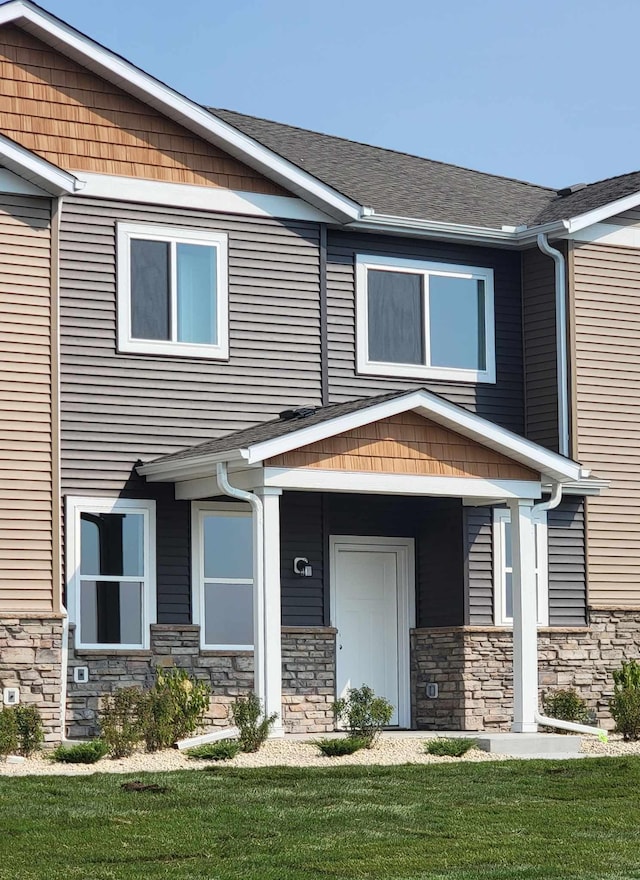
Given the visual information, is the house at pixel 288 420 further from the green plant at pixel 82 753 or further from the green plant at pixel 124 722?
the green plant at pixel 82 753

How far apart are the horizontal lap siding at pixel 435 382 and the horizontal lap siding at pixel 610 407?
890 mm

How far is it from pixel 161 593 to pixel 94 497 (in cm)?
127

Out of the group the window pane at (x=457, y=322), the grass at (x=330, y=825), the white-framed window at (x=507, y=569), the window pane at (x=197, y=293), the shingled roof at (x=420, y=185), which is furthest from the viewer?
the shingled roof at (x=420, y=185)

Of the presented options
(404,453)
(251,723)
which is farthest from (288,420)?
(251,723)

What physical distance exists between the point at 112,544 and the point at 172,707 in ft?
7.89

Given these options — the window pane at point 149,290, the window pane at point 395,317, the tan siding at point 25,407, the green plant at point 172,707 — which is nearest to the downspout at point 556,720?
the window pane at point 395,317

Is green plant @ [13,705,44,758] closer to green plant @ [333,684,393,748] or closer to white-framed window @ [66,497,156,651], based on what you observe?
white-framed window @ [66,497,156,651]

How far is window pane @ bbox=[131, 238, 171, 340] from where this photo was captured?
664 inches

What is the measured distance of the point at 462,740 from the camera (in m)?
14.7

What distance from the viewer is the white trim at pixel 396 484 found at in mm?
15414

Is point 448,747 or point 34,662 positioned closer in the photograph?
point 448,747

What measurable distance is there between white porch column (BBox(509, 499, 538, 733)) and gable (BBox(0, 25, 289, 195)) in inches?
198

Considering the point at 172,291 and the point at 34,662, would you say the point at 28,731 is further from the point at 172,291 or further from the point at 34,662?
the point at 172,291

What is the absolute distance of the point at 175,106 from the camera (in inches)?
666
